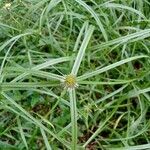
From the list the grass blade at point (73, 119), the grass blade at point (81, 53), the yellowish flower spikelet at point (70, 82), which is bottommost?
the grass blade at point (73, 119)

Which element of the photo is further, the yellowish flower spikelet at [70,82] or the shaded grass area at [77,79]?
the shaded grass area at [77,79]

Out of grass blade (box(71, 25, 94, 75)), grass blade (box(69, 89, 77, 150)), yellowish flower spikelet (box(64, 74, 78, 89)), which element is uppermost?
grass blade (box(71, 25, 94, 75))

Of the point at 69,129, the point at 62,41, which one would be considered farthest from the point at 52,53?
the point at 69,129

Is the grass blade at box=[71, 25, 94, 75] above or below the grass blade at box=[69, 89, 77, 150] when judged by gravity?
above

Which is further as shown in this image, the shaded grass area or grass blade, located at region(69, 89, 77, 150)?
the shaded grass area

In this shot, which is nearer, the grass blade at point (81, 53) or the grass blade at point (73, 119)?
the grass blade at point (73, 119)

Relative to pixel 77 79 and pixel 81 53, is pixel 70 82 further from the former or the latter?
pixel 81 53

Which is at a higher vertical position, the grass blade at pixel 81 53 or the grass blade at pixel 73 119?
the grass blade at pixel 81 53

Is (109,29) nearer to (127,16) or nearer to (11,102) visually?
(127,16)

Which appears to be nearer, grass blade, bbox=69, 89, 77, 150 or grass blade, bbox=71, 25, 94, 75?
grass blade, bbox=69, 89, 77, 150
